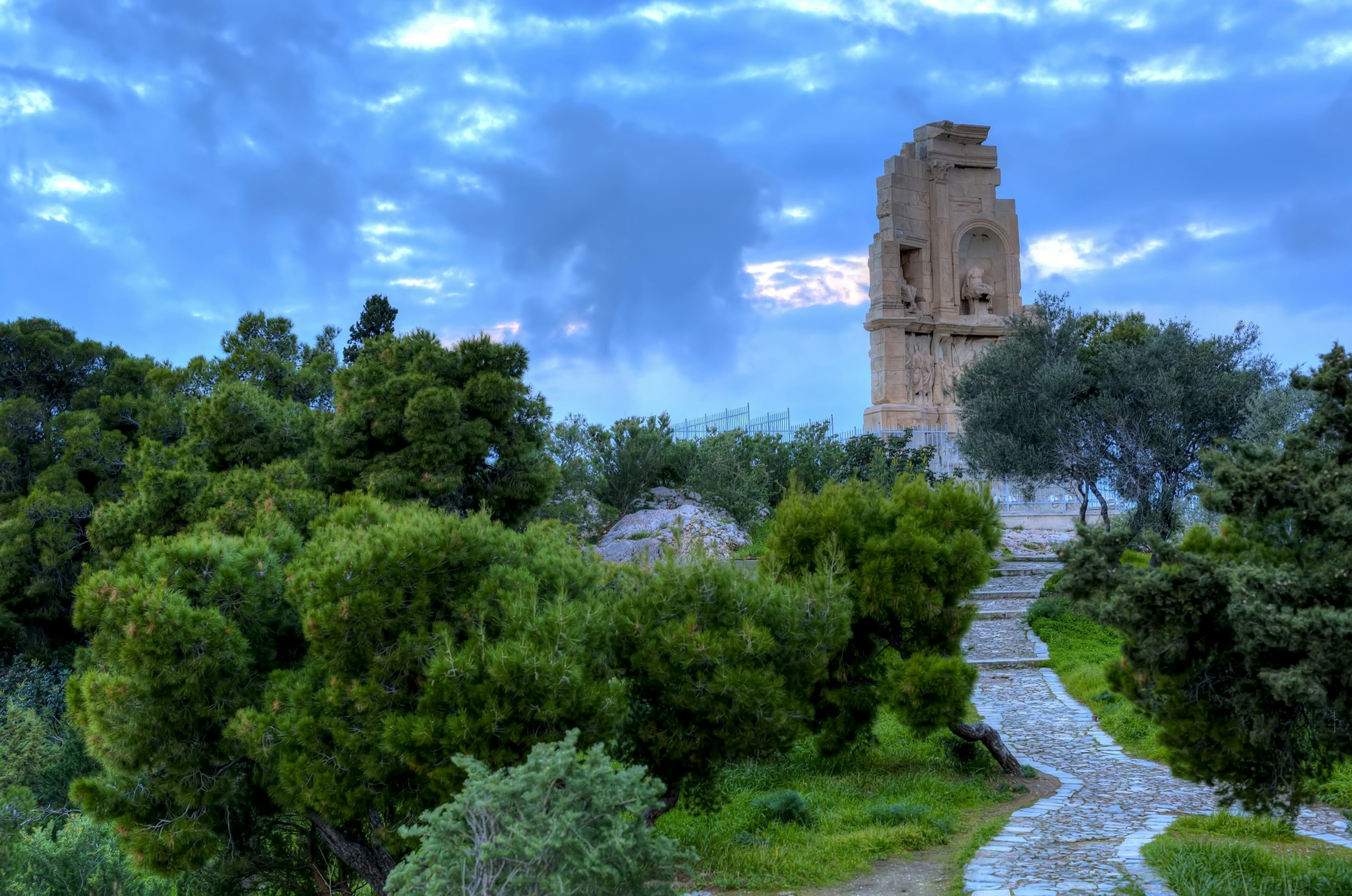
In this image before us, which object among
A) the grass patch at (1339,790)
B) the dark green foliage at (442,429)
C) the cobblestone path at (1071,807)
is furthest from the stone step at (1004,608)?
the grass patch at (1339,790)

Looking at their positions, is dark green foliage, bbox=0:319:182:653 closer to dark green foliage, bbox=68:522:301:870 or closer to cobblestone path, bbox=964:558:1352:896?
dark green foliage, bbox=68:522:301:870

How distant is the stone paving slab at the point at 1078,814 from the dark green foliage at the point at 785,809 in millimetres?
1680

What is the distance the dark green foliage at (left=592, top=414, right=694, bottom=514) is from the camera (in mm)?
29844

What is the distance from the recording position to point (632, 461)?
29.8 metres

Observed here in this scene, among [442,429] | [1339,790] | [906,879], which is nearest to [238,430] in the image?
[442,429]

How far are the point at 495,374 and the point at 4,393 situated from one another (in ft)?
50.8

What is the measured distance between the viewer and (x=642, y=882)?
5801mm

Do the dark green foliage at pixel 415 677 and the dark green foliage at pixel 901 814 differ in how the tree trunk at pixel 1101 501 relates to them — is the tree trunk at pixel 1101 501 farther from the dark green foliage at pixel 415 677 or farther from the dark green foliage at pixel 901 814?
the dark green foliage at pixel 415 677

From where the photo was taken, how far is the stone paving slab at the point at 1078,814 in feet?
25.7

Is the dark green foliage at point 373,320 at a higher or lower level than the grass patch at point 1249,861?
higher

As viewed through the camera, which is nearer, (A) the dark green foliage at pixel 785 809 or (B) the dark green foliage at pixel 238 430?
(A) the dark green foliage at pixel 785 809

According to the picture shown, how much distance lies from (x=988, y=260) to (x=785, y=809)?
2858cm

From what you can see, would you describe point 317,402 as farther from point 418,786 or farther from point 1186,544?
point 1186,544

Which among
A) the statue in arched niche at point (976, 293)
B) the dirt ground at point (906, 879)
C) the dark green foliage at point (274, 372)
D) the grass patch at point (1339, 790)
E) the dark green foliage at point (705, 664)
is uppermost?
the statue in arched niche at point (976, 293)
